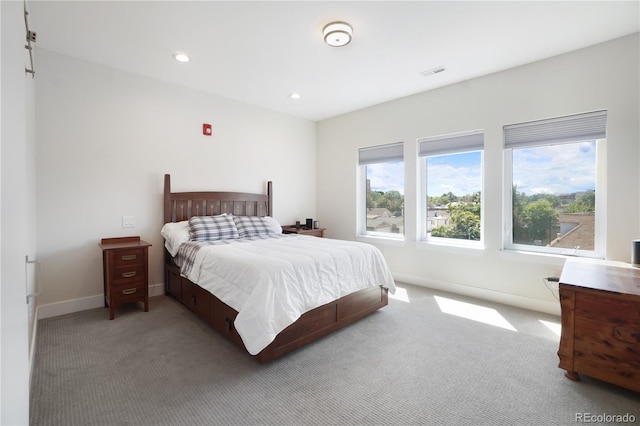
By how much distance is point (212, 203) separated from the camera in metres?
3.96

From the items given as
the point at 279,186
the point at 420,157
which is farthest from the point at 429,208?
the point at 279,186

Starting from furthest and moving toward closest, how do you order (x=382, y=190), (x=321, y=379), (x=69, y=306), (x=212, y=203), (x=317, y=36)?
(x=382, y=190) → (x=212, y=203) → (x=69, y=306) → (x=317, y=36) → (x=321, y=379)

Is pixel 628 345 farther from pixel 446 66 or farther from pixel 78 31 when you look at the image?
pixel 78 31

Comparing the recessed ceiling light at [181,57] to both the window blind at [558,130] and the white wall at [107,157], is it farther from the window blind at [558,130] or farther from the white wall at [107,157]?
the window blind at [558,130]

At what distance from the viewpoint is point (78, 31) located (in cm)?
251

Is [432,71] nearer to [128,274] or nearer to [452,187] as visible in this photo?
[452,187]

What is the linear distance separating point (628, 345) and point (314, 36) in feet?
10.3

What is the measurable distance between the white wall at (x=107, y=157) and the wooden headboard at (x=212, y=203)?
12cm

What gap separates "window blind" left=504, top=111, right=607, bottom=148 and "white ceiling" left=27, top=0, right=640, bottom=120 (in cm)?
66

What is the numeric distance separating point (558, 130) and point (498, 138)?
53 cm

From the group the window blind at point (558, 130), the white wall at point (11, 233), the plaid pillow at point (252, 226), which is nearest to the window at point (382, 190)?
the window blind at point (558, 130)

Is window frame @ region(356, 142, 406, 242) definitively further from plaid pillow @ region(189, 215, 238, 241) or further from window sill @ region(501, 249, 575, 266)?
plaid pillow @ region(189, 215, 238, 241)

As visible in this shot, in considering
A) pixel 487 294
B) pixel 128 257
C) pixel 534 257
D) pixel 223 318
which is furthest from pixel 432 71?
pixel 128 257

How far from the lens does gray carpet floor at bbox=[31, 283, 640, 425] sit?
160cm
